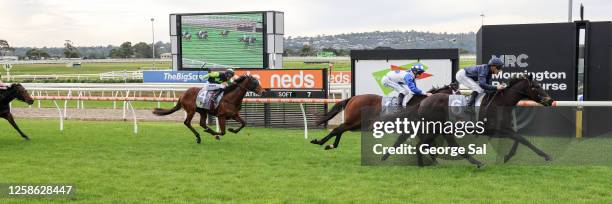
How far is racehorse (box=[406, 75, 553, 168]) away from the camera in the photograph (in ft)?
24.3

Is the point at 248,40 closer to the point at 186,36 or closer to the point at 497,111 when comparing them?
the point at 186,36

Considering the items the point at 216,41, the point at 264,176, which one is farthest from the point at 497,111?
the point at 216,41

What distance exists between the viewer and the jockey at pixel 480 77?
302 inches

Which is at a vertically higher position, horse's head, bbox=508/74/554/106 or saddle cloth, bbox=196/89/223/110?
horse's head, bbox=508/74/554/106

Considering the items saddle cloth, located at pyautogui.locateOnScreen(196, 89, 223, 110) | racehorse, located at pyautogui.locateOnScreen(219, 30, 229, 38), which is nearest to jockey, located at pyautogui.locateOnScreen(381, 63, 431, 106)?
saddle cloth, located at pyautogui.locateOnScreen(196, 89, 223, 110)

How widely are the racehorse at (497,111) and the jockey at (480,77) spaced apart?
13 centimetres

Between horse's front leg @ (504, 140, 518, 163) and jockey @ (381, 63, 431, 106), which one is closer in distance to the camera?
horse's front leg @ (504, 140, 518, 163)

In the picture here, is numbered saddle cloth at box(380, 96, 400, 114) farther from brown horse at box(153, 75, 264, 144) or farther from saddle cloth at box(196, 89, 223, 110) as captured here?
saddle cloth at box(196, 89, 223, 110)

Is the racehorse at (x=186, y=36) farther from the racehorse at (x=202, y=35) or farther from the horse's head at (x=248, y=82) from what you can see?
the horse's head at (x=248, y=82)

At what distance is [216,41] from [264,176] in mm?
11891

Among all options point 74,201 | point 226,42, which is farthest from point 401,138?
point 226,42

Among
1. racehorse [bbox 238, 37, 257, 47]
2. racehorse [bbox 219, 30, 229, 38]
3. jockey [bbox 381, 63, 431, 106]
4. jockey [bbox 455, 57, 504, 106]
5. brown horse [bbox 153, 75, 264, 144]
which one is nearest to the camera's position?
jockey [bbox 455, 57, 504, 106]

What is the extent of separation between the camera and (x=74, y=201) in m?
5.75

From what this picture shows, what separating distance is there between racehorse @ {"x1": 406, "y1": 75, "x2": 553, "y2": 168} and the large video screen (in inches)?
414
